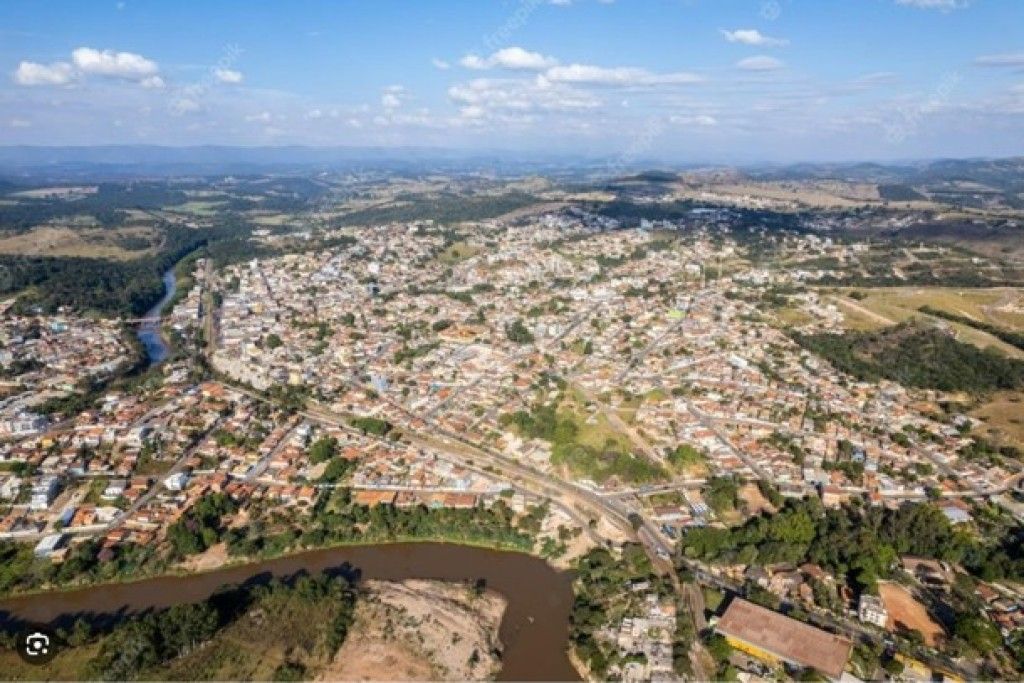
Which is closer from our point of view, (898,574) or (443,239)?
(898,574)

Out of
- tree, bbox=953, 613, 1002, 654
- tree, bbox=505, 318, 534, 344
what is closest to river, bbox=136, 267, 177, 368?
tree, bbox=505, 318, 534, 344

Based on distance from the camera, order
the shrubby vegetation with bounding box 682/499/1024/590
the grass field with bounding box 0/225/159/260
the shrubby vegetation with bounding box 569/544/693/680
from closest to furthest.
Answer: the shrubby vegetation with bounding box 569/544/693/680
the shrubby vegetation with bounding box 682/499/1024/590
the grass field with bounding box 0/225/159/260

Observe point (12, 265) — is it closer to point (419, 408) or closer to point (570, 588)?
point (419, 408)

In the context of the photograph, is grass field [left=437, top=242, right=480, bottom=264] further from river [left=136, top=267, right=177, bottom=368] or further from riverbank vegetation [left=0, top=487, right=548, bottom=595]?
riverbank vegetation [left=0, top=487, right=548, bottom=595]

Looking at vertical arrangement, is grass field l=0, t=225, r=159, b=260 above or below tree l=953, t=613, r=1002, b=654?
above

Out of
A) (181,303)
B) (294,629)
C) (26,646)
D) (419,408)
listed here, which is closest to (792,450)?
(419,408)

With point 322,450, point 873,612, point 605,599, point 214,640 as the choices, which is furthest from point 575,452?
point 214,640

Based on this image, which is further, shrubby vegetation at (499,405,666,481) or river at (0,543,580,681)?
shrubby vegetation at (499,405,666,481)

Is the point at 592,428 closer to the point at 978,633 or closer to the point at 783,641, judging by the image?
the point at 783,641

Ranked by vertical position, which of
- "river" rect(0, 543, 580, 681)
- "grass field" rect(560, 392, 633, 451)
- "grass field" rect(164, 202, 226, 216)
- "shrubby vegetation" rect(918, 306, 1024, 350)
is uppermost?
"grass field" rect(164, 202, 226, 216)
